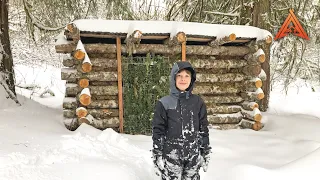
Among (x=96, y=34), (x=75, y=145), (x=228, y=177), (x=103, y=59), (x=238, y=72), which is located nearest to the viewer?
(x=228, y=177)

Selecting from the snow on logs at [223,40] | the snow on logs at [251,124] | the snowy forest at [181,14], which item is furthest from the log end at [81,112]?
the snow on logs at [251,124]

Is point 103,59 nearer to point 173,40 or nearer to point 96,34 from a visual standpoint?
point 96,34

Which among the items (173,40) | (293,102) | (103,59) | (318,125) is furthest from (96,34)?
(293,102)

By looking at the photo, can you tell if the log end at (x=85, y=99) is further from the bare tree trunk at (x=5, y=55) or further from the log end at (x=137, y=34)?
the bare tree trunk at (x=5, y=55)

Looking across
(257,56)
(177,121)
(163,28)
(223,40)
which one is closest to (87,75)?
(163,28)

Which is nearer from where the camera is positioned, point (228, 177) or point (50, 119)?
point (228, 177)

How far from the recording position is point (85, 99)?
631 cm

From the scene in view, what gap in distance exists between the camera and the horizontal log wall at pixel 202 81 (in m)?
6.64

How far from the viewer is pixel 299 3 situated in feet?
28.8

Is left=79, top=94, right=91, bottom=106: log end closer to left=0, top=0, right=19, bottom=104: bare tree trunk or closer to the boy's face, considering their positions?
left=0, top=0, right=19, bottom=104: bare tree trunk

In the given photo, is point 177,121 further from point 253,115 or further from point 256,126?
point 256,126

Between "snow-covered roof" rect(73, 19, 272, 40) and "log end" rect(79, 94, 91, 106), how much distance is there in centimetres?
137

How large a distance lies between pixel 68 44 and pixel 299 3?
6716mm

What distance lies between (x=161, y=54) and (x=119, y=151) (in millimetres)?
2905
